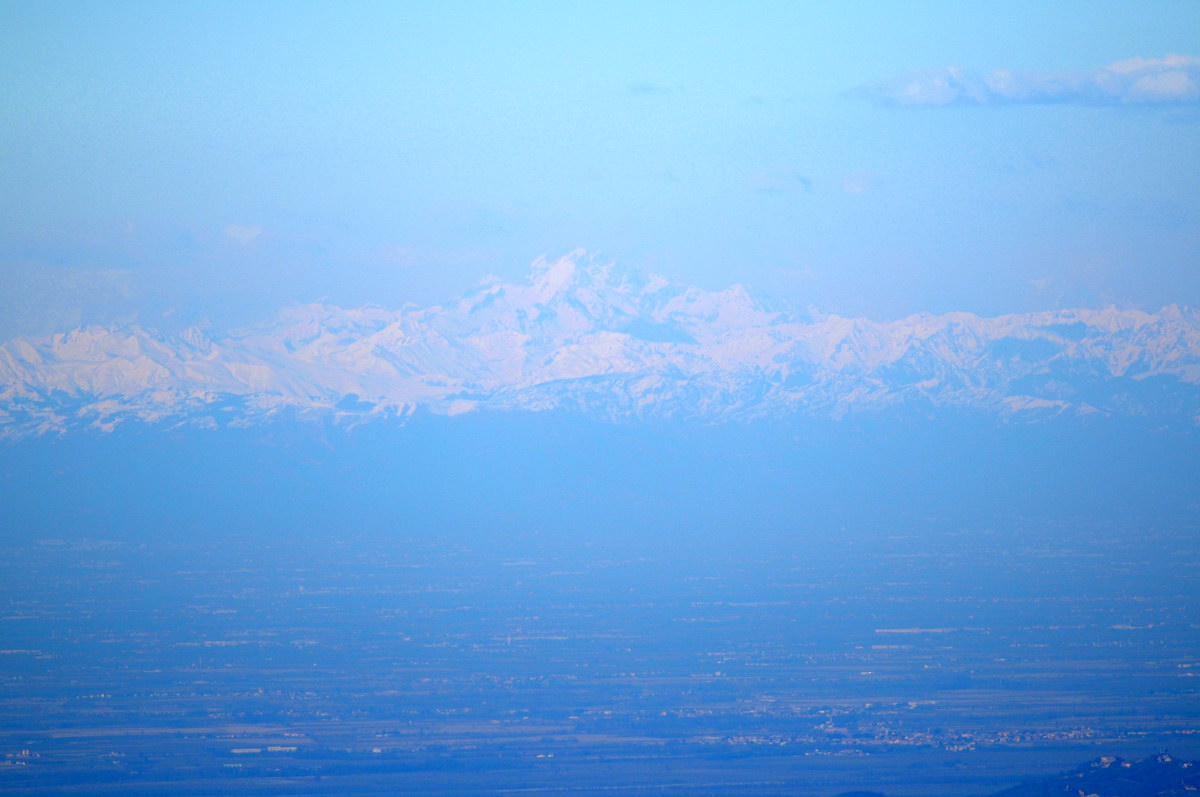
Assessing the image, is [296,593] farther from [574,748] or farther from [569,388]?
[569,388]

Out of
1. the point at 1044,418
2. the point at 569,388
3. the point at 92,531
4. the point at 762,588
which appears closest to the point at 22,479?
the point at 92,531

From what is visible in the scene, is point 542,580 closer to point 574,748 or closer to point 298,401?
point 574,748

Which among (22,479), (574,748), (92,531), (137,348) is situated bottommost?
(574,748)

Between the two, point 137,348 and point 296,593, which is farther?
point 137,348

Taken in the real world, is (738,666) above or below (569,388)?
below

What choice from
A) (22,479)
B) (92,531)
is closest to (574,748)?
(92,531)

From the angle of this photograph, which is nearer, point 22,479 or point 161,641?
point 161,641

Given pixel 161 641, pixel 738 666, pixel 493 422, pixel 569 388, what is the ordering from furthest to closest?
pixel 569 388, pixel 493 422, pixel 161 641, pixel 738 666

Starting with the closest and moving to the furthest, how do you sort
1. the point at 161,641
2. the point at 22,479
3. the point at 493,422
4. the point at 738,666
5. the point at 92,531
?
1. the point at 738,666
2. the point at 161,641
3. the point at 92,531
4. the point at 22,479
5. the point at 493,422

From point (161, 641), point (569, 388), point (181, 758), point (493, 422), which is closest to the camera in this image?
point (181, 758)
